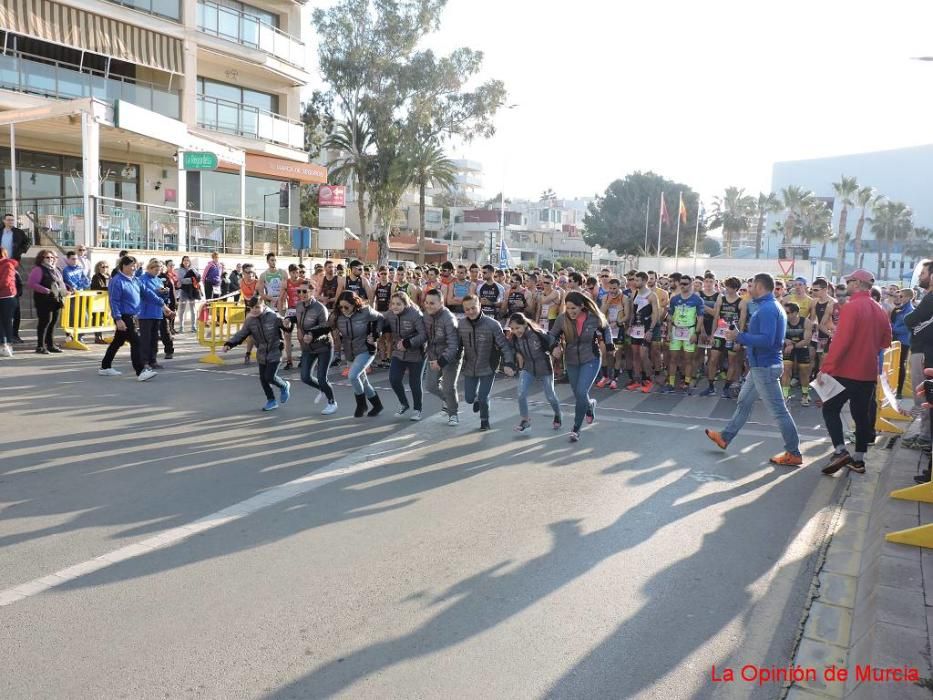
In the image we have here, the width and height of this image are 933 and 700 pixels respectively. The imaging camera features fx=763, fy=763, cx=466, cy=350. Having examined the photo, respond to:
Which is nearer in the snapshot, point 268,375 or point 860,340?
point 860,340

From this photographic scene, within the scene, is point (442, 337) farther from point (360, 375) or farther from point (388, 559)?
point (388, 559)

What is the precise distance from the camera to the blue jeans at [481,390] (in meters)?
9.31

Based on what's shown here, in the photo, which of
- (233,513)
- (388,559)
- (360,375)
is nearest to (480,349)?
(360,375)

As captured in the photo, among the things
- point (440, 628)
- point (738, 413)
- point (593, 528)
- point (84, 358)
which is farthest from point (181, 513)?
point (84, 358)

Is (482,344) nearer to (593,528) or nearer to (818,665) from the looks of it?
(593,528)

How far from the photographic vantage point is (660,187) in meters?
74.9

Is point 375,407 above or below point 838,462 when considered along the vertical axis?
below

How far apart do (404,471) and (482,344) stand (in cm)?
259

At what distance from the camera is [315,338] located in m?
10.1

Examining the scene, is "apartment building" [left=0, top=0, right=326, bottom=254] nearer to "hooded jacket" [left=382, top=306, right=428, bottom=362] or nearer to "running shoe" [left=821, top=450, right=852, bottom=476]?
"hooded jacket" [left=382, top=306, right=428, bottom=362]

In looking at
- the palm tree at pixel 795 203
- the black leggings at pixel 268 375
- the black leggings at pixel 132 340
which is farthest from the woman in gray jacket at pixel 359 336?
the palm tree at pixel 795 203

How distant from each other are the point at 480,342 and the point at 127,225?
45.2 feet

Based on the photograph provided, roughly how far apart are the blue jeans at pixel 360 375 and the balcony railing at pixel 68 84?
18.1m

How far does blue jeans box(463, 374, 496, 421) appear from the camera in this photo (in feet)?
30.6
